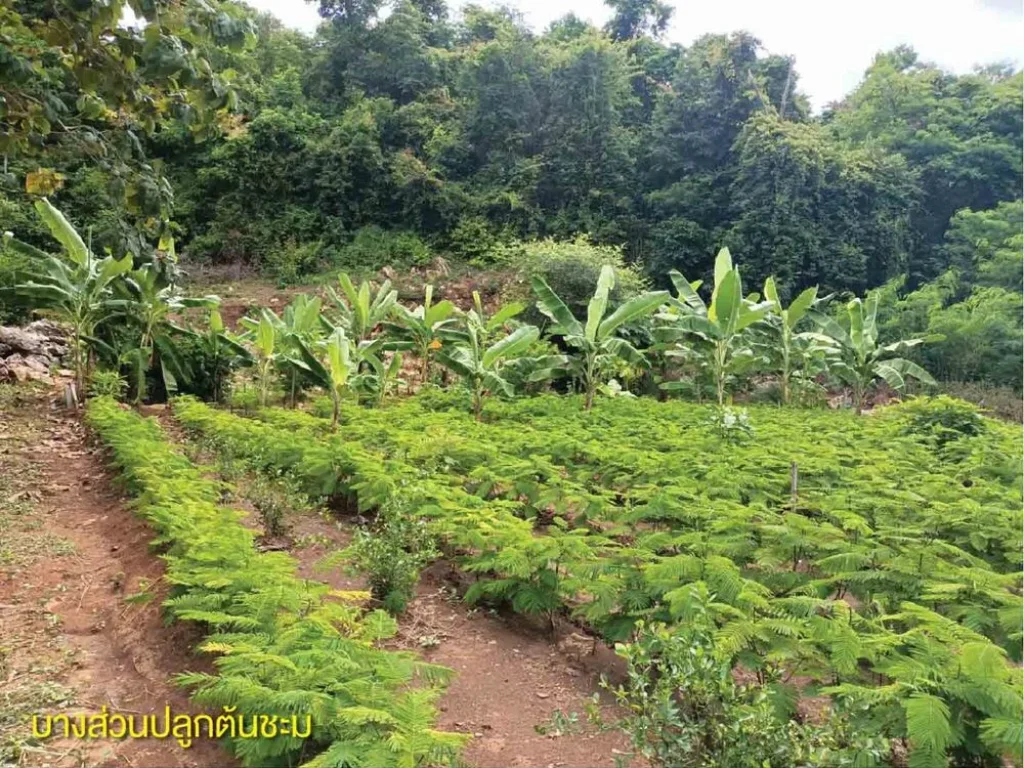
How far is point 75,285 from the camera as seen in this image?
8.68 meters

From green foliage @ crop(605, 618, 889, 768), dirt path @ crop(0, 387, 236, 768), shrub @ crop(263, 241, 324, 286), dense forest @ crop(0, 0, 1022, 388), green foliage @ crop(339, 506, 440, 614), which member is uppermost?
dense forest @ crop(0, 0, 1022, 388)

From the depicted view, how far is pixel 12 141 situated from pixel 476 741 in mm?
4329

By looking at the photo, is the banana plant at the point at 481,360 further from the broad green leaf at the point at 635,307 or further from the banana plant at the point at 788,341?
the banana plant at the point at 788,341

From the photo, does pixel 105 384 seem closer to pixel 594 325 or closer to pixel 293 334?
pixel 293 334

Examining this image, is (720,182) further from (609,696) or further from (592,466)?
(609,696)

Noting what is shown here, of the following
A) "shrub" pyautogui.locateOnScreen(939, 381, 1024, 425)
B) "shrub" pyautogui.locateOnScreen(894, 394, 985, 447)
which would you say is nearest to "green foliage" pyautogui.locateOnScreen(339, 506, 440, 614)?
"shrub" pyautogui.locateOnScreen(894, 394, 985, 447)

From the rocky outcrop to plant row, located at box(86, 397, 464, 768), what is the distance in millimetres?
8095

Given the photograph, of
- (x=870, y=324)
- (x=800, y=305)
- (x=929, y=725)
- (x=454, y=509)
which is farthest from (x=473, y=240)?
(x=929, y=725)

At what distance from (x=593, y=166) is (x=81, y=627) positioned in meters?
21.2

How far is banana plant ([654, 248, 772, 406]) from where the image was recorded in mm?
9438

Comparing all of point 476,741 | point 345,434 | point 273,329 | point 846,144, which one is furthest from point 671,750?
point 846,144

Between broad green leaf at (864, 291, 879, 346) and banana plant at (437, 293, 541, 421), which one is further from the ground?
broad green leaf at (864, 291, 879, 346)

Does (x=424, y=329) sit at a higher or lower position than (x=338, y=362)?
higher

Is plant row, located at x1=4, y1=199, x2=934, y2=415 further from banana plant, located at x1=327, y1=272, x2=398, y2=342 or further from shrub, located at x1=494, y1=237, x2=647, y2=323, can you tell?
shrub, located at x1=494, y1=237, x2=647, y2=323
